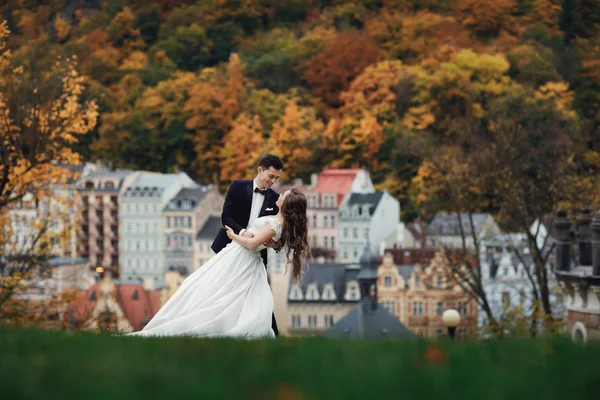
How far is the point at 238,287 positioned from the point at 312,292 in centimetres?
7415

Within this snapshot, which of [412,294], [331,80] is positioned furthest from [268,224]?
[331,80]


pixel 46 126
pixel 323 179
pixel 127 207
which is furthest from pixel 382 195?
pixel 46 126

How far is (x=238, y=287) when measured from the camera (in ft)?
35.7

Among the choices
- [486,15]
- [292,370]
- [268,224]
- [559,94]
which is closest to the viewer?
[292,370]

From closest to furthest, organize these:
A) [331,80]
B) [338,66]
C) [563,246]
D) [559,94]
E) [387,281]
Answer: [563,246] < [559,94] < [387,281] < [331,80] < [338,66]

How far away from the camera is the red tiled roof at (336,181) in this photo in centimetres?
9112

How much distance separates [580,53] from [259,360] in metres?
89.1

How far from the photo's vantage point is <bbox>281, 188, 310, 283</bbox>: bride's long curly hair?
10.9 meters

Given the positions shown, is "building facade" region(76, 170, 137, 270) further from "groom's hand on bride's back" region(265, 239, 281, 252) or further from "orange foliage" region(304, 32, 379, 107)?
"groom's hand on bride's back" region(265, 239, 281, 252)

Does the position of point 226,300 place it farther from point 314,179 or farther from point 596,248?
point 314,179

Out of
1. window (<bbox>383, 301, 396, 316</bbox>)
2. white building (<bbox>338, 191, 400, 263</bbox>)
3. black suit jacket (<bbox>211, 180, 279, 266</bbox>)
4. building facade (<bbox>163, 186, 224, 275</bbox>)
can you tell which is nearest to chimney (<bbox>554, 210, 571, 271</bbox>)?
black suit jacket (<bbox>211, 180, 279, 266</bbox>)

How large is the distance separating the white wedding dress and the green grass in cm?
300

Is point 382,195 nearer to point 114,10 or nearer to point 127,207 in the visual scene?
point 127,207

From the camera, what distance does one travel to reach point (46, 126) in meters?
29.5
